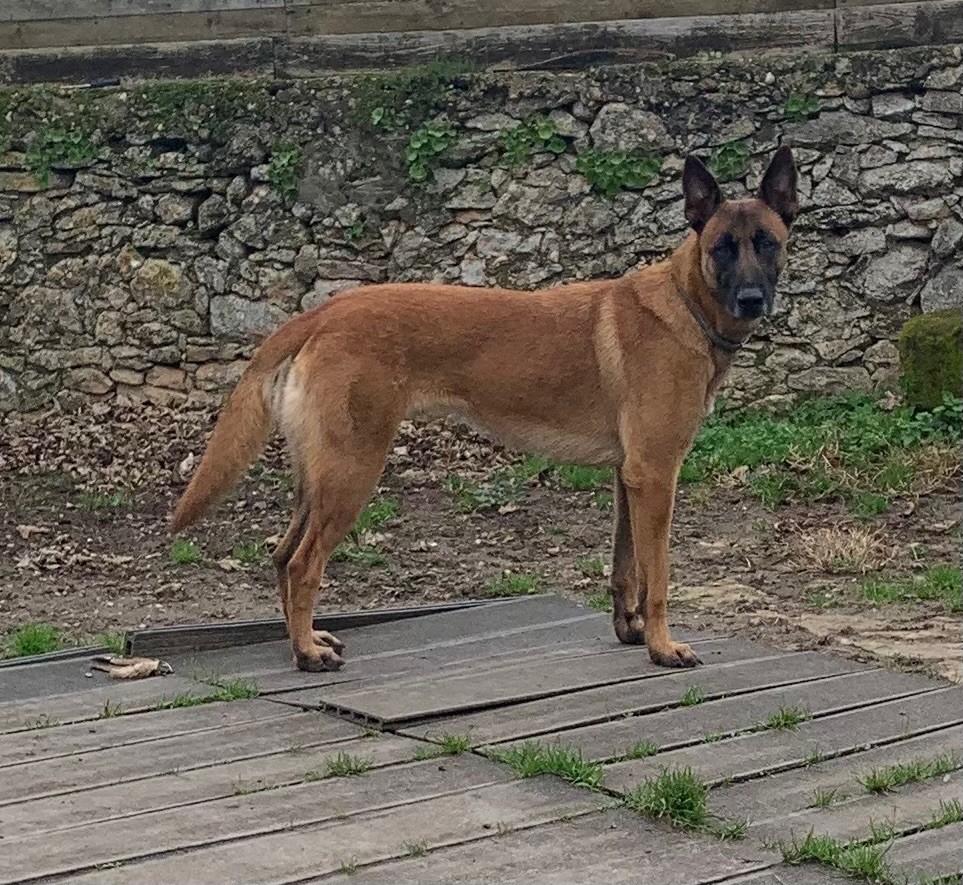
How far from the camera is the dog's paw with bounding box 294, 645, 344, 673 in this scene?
190 inches

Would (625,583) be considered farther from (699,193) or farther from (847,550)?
(847,550)

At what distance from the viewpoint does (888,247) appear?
9.00 m

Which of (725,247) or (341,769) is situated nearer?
(341,769)

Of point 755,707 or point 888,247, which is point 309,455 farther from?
point 888,247

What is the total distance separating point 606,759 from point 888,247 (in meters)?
6.11

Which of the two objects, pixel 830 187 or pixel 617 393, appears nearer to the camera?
pixel 617 393

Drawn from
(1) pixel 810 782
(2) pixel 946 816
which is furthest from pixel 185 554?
(2) pixel 946 816

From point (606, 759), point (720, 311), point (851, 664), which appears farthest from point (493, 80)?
point (606, 759)

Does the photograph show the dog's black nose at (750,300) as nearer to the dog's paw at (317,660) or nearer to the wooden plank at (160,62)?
the dog's paw at (317,660)

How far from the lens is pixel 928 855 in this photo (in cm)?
308

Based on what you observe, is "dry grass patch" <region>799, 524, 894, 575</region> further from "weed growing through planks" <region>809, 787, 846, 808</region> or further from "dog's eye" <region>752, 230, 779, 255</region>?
"weed growing through planks" <region>809, 787, 846, 808</region>

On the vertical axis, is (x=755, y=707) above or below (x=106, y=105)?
below

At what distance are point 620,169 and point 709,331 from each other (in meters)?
4.16

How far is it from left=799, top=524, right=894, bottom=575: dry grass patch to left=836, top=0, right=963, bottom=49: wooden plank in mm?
3870
